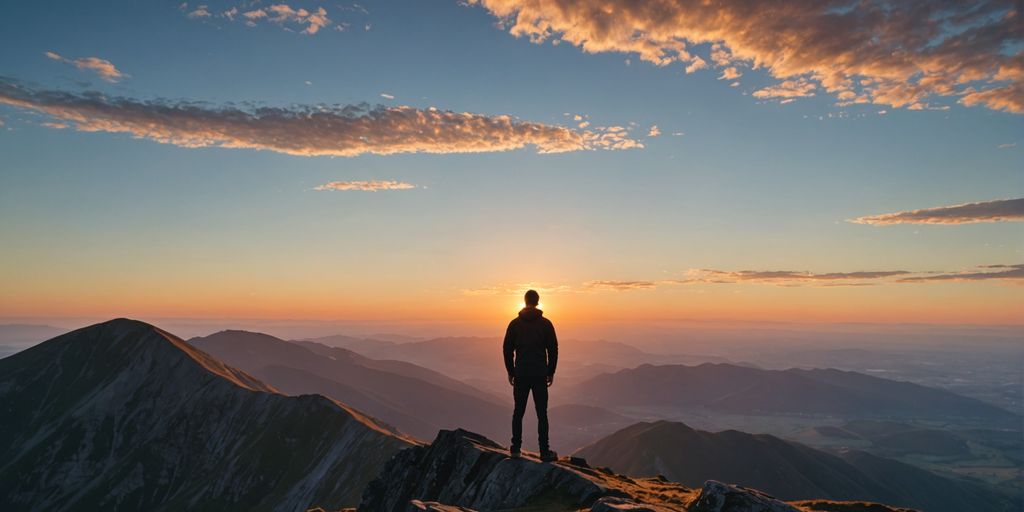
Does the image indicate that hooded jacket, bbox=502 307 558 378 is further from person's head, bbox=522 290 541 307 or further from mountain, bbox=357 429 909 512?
mountain, bbox=357 429 909 512

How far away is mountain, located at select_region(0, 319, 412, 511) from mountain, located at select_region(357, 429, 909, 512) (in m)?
70.1

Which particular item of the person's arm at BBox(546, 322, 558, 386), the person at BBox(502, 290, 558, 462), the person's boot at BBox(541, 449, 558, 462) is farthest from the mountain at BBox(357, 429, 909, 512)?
the person's arm at BBox(546, 322, 558, 386)

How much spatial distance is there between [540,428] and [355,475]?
88712mm

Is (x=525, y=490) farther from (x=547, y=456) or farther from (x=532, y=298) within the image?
(x=532, y=298)

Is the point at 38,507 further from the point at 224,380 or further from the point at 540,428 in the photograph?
the point at 540,428

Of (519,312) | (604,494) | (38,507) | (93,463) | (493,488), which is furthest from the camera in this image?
(93,463)

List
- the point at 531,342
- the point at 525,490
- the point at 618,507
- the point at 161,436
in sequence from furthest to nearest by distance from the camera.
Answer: the point at 161,436 → the point at 525,490 → the point at 531,342 → the point at 618,507

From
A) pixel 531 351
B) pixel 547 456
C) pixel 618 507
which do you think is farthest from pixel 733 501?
pixel 531 351

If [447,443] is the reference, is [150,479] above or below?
below

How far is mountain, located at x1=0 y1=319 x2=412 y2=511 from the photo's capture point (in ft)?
376

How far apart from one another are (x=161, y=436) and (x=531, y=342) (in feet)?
517

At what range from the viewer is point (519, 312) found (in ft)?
71.2

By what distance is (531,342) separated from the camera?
21.5m

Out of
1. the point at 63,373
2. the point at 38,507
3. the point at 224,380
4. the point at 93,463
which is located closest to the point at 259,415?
the point at 224,380
